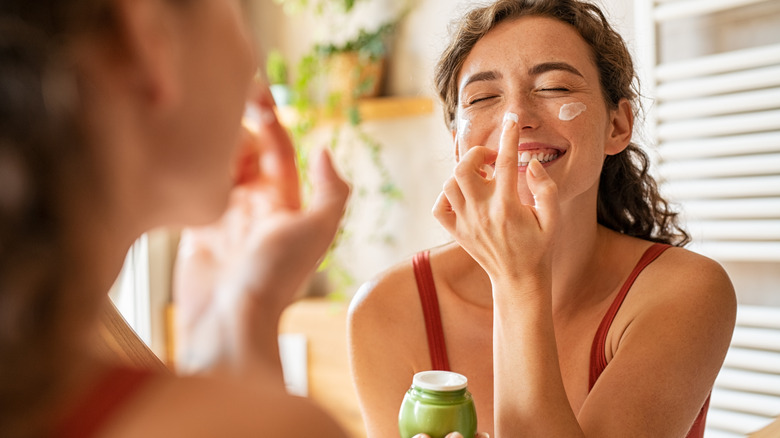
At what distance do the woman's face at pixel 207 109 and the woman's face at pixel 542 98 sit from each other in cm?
67

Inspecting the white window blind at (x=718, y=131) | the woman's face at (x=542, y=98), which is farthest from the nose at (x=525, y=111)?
the white window blind at (x=718, y=131)

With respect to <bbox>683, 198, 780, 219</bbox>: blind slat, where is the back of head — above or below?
above

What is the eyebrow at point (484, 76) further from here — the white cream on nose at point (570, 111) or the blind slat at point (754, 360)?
the blind slat at point (754, 360)

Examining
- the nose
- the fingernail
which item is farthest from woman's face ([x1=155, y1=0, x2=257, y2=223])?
the nose

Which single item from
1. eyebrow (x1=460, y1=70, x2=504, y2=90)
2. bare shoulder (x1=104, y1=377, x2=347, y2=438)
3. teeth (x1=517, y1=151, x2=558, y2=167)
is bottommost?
bare shoulder (x1=104, y1=377, x2=347, y2=438)

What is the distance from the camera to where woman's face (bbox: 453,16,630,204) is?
38.0 inches

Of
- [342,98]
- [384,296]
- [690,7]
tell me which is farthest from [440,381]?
[342,98]

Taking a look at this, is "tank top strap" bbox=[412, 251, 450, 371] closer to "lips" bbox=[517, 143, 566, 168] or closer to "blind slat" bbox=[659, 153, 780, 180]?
"lips" bbox=[517, 143, 566, 168]

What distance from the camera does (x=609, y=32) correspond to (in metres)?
1.06

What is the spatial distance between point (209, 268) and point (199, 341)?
38 millimetres

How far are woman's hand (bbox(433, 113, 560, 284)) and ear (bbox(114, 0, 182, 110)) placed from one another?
0.54m

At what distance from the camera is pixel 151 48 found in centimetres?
29

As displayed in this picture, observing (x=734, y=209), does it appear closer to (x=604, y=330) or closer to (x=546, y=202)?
(x=604, y=330)

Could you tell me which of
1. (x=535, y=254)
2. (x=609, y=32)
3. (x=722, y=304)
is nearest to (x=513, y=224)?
(x=535, y=254)
